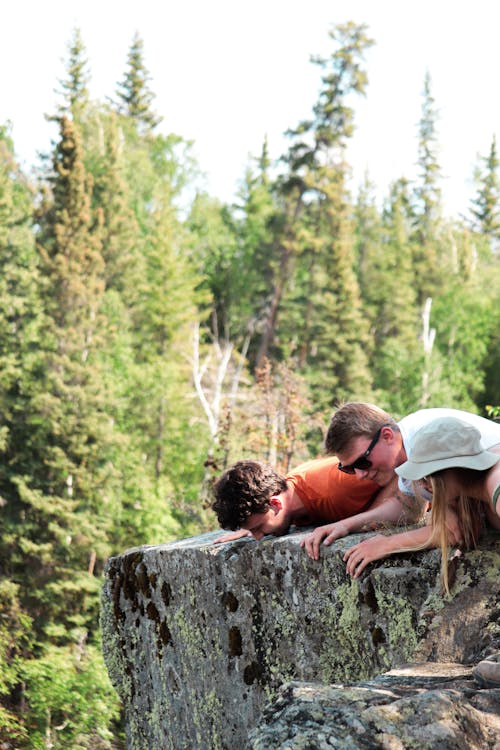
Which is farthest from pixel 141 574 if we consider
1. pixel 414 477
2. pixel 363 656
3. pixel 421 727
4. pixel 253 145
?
pixel 253 145

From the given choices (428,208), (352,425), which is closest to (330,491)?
(352,425)

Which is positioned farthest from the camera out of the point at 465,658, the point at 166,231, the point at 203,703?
the point at 166,231

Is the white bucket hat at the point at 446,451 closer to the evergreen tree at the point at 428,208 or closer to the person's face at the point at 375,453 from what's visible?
the person's face at the point at 375,453

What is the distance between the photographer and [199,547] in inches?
175

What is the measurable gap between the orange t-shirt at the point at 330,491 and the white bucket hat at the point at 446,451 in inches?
43.0

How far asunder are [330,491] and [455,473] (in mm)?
1381

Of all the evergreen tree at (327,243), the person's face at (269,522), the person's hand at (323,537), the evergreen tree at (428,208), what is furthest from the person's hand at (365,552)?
the evergreen tree at (428,208)

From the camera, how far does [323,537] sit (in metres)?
3.63

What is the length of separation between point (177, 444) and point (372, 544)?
98.2ft

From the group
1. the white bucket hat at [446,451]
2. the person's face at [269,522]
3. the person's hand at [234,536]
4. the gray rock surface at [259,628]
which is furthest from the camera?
the person's hand at [234,536]

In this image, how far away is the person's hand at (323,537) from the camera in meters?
3.57

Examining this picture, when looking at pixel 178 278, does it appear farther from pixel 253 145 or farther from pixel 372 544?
pixel 372 544

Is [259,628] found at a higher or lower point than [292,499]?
lower

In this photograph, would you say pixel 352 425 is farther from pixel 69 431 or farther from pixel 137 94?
pixel 137 94
